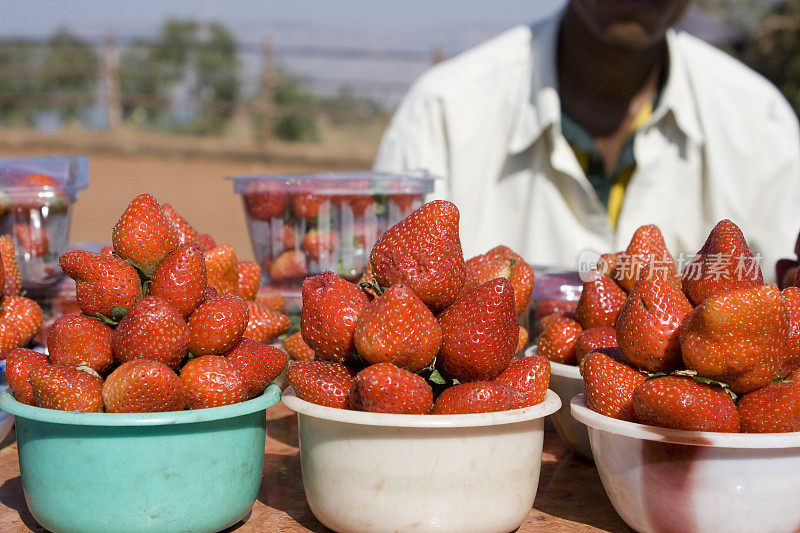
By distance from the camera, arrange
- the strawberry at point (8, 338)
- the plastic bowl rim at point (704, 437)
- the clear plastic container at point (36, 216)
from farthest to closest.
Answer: the clear plastic container at point (36, 216), the strawberry at point (8, 338), the plastic bowl rim at point (704, 437)

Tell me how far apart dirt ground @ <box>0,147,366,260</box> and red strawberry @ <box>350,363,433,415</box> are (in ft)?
21.1

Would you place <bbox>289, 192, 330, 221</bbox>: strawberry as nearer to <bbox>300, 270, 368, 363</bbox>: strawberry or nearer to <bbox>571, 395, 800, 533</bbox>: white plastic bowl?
<bbox>300, 270, 368, 363</bbox>: strawberry

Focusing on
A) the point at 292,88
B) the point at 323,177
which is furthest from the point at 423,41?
the point at 323,177

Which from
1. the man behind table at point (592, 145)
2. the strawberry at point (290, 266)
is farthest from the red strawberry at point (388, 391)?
the man behind table at point (592, 145)

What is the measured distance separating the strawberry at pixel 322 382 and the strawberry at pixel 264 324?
325 mm

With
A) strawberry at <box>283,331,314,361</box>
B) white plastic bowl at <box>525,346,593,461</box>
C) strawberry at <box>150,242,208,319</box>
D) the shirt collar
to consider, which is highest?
the shirt collar

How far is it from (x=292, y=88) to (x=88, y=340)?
1740 centimetres

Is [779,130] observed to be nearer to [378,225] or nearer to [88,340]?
[378,225]

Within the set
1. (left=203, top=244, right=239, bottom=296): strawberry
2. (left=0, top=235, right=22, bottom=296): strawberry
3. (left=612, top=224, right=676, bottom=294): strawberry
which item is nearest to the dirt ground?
(left=0, top=235, right=22, bottom=296): strawberry

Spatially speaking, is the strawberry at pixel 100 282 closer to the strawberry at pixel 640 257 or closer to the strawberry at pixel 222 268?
the strawberry at pixel 222 268

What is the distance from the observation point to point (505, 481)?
102 centimetres

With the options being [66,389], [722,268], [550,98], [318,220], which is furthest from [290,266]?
[550,98]

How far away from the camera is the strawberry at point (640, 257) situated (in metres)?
1.32

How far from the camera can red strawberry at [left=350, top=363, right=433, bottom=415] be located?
0.96 meters
